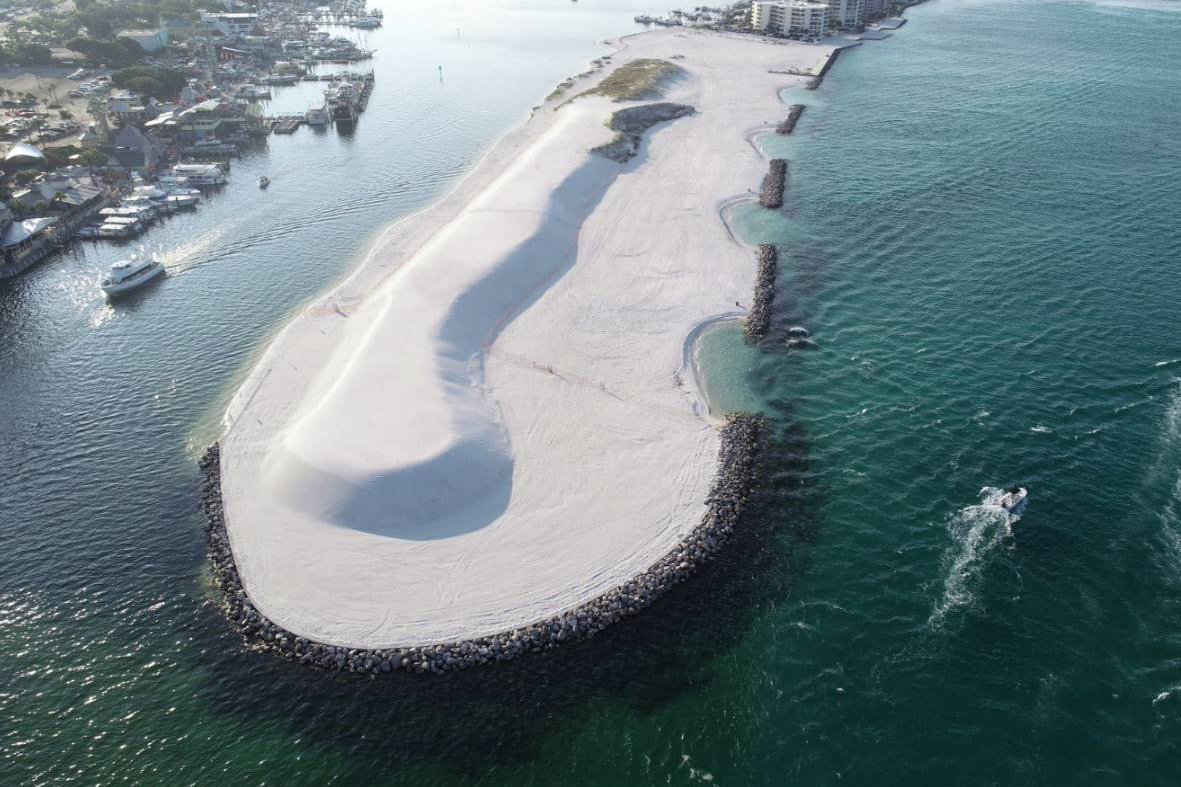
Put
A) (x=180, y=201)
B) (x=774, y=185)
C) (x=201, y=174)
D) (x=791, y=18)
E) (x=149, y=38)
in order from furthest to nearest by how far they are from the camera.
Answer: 1. (x=791, y=18)
2. (x=149, y=38)
3. (x=201, y=174)
4. (x=180, y=201)
5. (x=774, y=185)

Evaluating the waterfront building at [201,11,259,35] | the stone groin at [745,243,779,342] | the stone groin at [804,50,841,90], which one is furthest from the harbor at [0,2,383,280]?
the stone groin at [804,50,841,90]

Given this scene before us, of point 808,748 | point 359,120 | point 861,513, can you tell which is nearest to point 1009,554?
point 861,513

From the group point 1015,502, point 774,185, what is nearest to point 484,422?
point 1015,502

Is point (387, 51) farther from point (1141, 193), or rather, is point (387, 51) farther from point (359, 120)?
point (1141, 193)

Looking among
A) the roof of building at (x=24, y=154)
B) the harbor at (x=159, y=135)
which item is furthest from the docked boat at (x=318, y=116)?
the roof of building at (x=24, y=154)

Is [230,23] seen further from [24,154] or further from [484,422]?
[484,422]

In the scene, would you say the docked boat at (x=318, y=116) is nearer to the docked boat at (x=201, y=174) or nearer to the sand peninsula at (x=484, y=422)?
the docked boat at (x=201, y=174)
